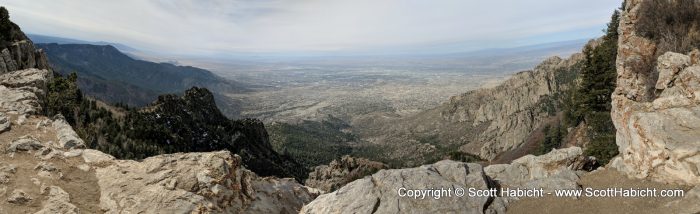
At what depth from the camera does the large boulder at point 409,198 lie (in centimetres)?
1991

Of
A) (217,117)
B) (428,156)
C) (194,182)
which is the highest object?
(194,182)

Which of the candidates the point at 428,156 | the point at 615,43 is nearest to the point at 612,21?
the point at 615,43

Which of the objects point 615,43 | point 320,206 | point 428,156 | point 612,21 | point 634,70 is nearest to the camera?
point 320,206

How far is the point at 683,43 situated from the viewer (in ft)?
105

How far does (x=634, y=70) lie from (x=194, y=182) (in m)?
34.4

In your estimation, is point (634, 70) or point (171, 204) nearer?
point (171, 204)

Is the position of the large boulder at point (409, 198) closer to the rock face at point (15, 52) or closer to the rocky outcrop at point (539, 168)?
the rocky outcrop at point (539, 168)

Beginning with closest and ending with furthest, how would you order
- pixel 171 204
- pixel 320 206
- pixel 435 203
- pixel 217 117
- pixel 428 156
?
pixel 171 204 → pixel 435 203 → pixel 320 206 → pixel 217 117 → pixel 428 156

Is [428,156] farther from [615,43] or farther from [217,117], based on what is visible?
[615,43]

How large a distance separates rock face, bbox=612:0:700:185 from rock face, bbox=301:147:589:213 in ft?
10.9

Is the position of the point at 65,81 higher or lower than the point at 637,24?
lower

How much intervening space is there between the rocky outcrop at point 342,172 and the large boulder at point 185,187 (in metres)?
64.9

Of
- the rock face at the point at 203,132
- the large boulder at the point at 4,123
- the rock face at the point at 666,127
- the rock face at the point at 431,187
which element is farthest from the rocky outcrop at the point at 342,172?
the large boulder at the point at 4,123

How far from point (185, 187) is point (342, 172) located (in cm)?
7433
